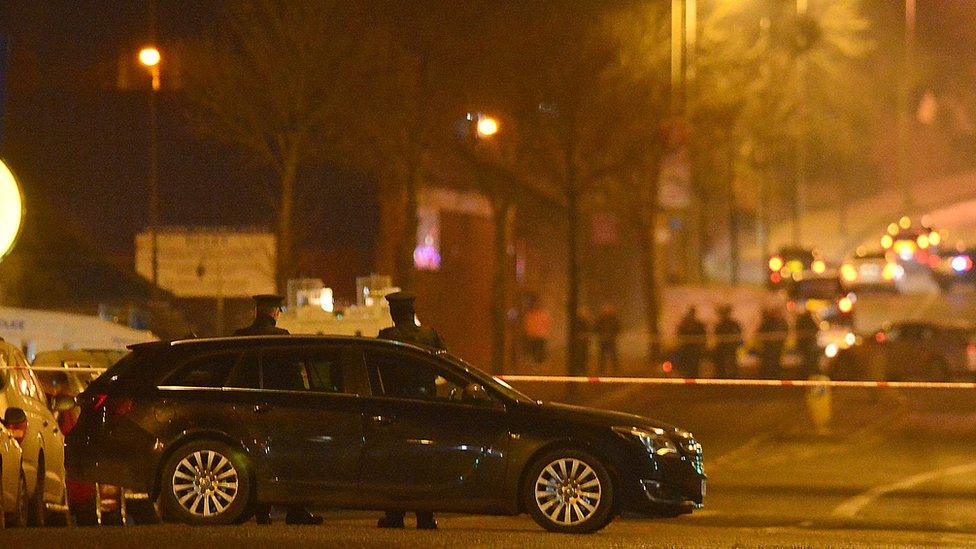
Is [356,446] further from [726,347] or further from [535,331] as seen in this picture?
[535,331]

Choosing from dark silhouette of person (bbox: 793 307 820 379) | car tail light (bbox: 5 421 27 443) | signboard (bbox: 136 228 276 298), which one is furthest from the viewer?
dark silhouette of person (bbox: 793 307 820 379)

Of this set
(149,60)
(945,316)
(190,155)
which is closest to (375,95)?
(149,60)

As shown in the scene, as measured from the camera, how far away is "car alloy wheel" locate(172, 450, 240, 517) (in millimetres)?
10984

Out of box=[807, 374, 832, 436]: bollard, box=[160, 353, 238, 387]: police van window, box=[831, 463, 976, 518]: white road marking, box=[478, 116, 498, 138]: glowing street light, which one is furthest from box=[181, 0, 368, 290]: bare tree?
box=[160, 353, 238, 387]: police van window

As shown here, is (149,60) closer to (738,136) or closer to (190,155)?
(190,155)

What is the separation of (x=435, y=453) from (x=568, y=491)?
909 mm

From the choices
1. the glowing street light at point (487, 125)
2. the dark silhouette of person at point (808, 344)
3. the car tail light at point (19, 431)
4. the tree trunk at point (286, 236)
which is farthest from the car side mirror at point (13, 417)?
the dark silhouette of person at point (808, 344)

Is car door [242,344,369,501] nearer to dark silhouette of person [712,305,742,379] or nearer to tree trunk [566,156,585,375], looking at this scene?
tree trunk [566,156,585,375]

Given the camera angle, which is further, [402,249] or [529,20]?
[529,20]

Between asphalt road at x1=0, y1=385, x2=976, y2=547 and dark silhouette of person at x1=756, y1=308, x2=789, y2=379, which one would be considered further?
dark silhouette of person at x1=756, y1=308, x2=789, y2=379

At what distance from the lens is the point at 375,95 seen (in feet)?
93.5

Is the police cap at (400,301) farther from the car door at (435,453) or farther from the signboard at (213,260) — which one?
the signboard at (213,260)

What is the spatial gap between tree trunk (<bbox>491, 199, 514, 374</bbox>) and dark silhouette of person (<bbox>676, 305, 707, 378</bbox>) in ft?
12.4

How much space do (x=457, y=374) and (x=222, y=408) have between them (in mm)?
1562
